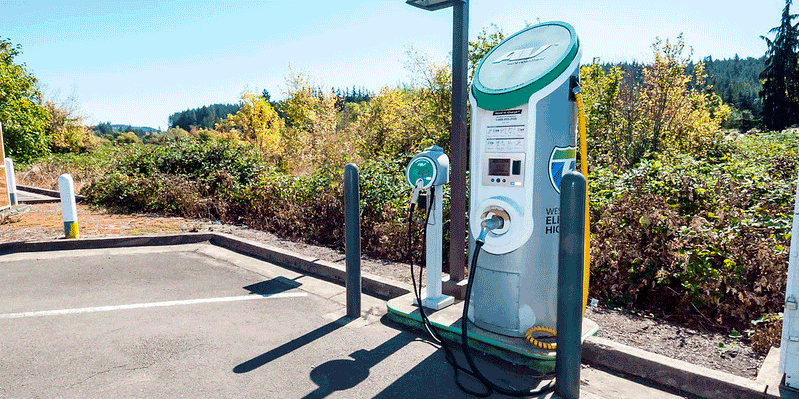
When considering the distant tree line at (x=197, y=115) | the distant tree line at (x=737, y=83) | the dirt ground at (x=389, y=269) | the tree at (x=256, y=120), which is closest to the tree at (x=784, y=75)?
the distant tree line at (x=737, y=83)

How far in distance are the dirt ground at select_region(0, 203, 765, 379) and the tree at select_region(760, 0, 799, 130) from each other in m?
54.5

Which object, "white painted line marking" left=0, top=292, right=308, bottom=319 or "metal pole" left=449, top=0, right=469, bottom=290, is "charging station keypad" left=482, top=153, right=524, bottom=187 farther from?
"white painted line marking" left=0, top=292, right=308, bottom=319

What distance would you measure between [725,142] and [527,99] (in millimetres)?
10746

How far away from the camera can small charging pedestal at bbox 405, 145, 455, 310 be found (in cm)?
354

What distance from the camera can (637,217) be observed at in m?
4.35

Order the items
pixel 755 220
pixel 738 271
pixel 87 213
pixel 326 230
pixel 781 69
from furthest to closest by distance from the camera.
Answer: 1. pixel 781 69
2. pixel 87 213
3. pixel 326 230
4. pixel 755 220
5. pixel 738 271

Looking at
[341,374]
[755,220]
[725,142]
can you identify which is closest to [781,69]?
[725,142]

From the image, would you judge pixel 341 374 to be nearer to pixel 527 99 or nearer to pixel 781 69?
pixel 527 99

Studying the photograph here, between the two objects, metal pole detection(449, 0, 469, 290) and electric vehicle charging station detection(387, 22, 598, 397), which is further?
metal pole detection(449, 0, 469, 290)

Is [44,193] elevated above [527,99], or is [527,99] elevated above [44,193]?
[527,99]

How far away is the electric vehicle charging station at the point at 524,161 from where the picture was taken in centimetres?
303

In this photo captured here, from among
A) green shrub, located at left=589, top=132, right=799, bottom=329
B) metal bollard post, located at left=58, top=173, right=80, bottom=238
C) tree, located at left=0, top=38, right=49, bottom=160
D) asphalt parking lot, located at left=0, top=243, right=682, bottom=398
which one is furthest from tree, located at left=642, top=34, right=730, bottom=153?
tree, located at left=0, top=38, right=49, bottom=160

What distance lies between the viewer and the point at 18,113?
19734 mm

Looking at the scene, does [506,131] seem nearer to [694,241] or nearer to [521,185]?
[521,185]
